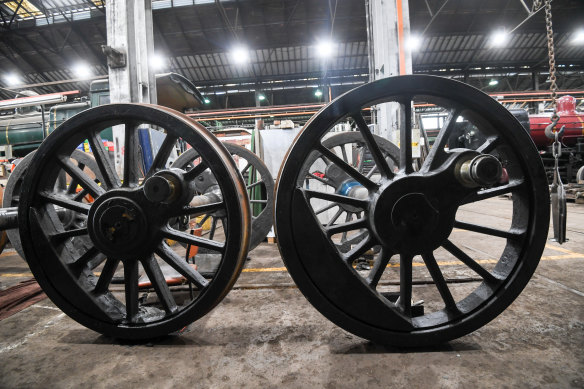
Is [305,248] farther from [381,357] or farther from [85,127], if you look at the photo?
[85,127]

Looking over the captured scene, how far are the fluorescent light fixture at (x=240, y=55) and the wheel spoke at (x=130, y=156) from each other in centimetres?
1249

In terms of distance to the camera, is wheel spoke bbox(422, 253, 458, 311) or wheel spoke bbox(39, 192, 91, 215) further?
wheel spoke bbox(39, 192, 91, 215)

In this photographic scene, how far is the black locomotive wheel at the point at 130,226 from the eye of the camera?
115 centimetres

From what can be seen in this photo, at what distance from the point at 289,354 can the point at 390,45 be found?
327cm

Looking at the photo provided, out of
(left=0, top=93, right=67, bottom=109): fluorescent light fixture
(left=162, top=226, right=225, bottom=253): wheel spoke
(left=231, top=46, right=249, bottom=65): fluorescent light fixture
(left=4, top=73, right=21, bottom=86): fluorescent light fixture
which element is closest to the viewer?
(left=162, top=226, right=225, bottom=253): wheel spoke

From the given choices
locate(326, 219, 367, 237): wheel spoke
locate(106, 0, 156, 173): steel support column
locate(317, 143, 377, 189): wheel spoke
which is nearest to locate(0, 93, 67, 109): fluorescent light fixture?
locate(106, 0, 156, 173): steel support column

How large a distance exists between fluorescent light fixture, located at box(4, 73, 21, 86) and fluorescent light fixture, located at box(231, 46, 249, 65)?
11156 mm

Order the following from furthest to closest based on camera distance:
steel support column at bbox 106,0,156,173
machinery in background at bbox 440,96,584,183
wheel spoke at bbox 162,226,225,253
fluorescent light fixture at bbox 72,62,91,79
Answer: fluorescent light fixture at bbox 72,62,91,79 < machinery in background at bbox 440,96,584,183 < steel support column at bbox 106,0,156,173 < wheel spoke at bbox 162,226,225,253

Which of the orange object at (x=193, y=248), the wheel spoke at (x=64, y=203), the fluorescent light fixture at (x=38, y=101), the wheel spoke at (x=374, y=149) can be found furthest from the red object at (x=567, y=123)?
the fluorescent light fixture at (x=38, y=101)

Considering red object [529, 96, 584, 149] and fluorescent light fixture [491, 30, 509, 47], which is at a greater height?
fluorescent light fixture [491, 30, 509, 47]

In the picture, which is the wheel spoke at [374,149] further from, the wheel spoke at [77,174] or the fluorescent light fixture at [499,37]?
the fluorescent light fixture at [499,37]

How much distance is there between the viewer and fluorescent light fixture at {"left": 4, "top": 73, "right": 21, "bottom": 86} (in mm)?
13406

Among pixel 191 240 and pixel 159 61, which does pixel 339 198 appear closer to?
pixel 191 240

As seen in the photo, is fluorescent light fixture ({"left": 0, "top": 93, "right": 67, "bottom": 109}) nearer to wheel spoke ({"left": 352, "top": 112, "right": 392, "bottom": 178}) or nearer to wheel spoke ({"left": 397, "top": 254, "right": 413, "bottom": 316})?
wheel spoke ({"left": 352, "top": 112, "right": 392, "bottom": 178})
